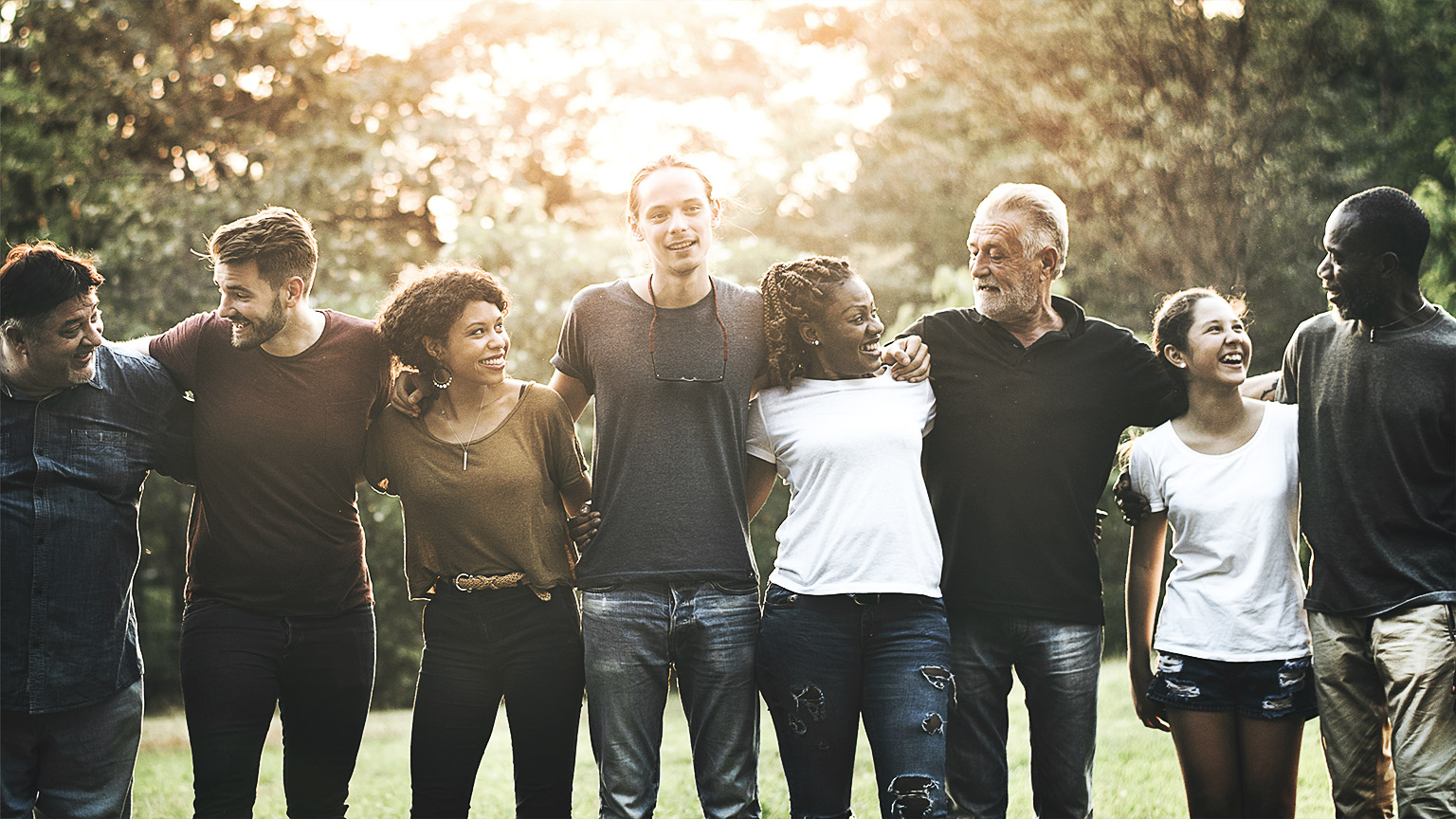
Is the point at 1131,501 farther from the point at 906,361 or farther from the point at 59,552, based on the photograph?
the point at 59,552

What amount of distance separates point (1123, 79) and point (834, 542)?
14.4 m

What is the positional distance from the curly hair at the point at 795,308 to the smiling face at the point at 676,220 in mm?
288

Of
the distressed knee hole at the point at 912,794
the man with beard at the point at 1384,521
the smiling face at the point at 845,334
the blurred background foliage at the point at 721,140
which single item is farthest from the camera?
the blurred background foliage at the point at 721,140

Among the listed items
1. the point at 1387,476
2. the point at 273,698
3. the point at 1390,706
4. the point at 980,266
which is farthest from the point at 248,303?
the point at 1390,706

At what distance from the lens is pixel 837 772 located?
11.6 feet

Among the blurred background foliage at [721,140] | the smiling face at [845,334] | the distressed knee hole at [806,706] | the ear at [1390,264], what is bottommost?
the distressed knee hole at [806,706]

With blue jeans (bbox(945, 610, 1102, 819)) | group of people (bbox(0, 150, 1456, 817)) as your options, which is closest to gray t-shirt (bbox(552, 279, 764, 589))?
→ group of people (bbox(0, 150, 1456, 817))

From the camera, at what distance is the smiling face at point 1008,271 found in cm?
394

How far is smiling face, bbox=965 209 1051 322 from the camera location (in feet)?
12.9

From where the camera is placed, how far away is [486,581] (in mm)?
3633

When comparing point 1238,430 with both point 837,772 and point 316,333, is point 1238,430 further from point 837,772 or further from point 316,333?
point 316,333

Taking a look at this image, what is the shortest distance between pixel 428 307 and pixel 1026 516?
195cm

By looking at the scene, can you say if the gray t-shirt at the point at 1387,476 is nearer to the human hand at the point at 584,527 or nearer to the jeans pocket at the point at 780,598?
the jeans pocket at the point at 780,598

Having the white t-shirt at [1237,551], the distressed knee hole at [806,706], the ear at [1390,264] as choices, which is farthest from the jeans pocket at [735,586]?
the ear at [1390,264]
